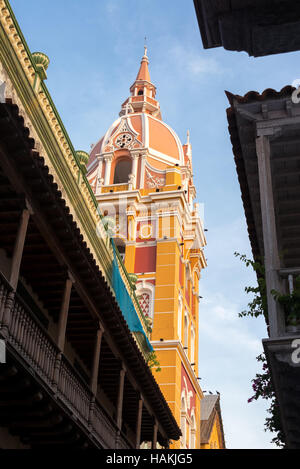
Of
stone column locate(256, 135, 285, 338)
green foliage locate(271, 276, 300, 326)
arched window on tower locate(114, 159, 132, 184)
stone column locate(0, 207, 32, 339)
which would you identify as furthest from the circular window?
green foliage locate(271, 276, 300, 326)

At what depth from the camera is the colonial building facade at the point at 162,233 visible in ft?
101

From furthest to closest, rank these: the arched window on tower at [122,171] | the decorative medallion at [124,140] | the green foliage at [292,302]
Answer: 1. the arched window on tower at [122,171]
2. the decorative medallion at [124,140]
3. the green foliage at [292,302]

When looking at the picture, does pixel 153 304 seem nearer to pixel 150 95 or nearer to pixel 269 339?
pixel 150 95

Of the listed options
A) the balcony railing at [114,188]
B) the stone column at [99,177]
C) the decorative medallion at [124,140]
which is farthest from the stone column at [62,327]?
the decorative medallion at [124,140]

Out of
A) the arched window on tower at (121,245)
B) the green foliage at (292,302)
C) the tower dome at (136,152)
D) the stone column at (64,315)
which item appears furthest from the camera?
the tower dome at (136,152)

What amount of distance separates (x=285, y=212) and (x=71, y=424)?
16.7 feet

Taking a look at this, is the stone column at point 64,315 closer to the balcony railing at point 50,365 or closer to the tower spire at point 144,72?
the balcony railing at point 50,365

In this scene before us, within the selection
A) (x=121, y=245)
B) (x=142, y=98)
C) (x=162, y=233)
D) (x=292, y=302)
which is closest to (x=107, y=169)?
(x=121, y=245)

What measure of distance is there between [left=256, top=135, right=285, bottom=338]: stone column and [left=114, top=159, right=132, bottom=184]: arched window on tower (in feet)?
94.4

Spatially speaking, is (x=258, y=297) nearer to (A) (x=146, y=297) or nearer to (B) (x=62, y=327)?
(B) (x=62, y=327)

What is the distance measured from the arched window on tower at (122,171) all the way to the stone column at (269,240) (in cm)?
2877

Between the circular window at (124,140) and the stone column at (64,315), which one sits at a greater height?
the circular window at (124,140)

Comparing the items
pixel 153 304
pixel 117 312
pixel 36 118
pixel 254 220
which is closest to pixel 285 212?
pixel 254 220

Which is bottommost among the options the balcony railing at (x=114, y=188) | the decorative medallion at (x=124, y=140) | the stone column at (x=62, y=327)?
the stone column at (x=62, y=327)
